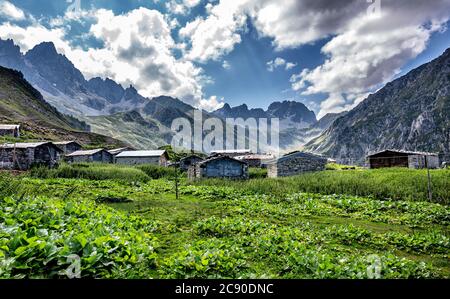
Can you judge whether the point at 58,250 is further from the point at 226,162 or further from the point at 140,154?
the point at 140,154

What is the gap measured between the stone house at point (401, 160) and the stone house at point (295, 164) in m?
11.5

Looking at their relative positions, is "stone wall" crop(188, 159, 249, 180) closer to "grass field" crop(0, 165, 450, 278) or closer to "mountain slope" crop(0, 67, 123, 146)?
"grass field" crop(0, 165, 450, 278)

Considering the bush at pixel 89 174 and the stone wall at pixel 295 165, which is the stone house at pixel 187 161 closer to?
the stone wall at pixel 295 165

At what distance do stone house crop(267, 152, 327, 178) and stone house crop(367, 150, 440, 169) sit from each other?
11511 mm

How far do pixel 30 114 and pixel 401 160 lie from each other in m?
120

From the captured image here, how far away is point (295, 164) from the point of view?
41344 mm

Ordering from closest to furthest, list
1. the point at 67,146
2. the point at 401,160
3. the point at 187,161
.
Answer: the point at 401,160, the point at 187,161, the point at 67,146

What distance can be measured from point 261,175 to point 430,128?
184086 mm

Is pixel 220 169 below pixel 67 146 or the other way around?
below

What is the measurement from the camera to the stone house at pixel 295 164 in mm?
40250

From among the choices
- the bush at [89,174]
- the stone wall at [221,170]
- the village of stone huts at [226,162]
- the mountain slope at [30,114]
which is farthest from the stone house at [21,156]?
the mountain slope at [30,114]

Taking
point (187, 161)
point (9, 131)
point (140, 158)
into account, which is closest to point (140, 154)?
point (140, 158)

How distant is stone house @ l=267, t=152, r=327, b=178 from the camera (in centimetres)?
4025
